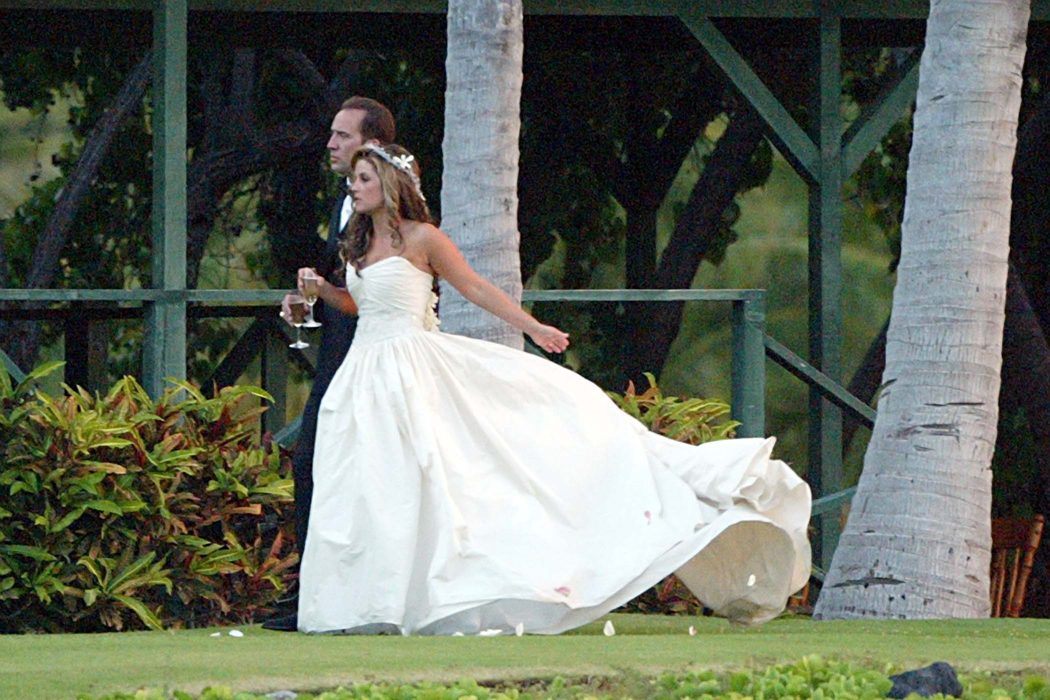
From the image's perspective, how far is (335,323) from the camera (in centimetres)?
810

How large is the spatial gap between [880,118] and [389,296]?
12.9 ft

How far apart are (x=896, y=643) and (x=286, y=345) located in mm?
6803

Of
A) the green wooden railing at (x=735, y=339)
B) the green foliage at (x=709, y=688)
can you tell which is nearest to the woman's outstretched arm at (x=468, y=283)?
the green foliage at (x=709, y=688)

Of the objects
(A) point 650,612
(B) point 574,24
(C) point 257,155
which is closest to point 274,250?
(C) point 257,155

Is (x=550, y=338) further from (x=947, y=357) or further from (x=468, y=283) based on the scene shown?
(x=947, y=357)

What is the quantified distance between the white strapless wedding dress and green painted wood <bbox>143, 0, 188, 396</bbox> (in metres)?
2.25

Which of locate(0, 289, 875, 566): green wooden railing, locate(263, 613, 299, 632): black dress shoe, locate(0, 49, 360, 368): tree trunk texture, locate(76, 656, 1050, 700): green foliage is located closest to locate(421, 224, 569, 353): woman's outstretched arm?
locate(263, 613, 299, 632): black dress shoe

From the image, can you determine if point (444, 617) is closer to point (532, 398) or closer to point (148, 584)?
point (532, 398)

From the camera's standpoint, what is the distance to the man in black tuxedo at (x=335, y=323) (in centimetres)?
791

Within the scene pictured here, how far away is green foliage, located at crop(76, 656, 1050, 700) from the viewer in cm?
571

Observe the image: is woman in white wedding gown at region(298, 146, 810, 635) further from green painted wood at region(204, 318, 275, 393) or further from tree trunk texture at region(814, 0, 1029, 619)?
green painted wood at region(204, 318, 275, 393)

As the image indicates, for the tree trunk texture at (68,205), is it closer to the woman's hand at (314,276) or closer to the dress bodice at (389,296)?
the woman's hand at (314,276)

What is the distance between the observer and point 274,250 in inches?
638

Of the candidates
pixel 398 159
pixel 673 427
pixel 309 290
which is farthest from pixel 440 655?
pixel 673 427
